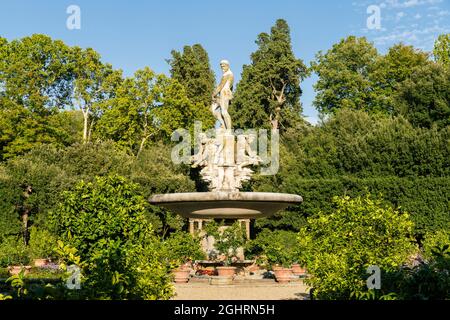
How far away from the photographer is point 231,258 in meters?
17.9

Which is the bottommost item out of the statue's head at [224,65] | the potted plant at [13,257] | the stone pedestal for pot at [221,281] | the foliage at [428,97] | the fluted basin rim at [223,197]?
the stone pedestal for pot at [221,281]

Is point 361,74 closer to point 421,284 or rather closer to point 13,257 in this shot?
point 13,257

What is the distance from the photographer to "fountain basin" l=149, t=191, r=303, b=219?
625 inches

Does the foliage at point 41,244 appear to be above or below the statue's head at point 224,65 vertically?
below

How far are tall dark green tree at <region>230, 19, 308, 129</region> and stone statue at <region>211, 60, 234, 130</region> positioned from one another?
1033 inches

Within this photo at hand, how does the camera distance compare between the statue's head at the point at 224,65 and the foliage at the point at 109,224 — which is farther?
the statue's head at the point at 224,65

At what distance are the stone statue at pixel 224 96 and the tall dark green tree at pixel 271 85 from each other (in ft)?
86.1

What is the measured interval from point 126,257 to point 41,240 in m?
18.6

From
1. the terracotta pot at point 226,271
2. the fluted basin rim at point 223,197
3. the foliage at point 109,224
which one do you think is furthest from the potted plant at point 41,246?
the foliage at point 109,224

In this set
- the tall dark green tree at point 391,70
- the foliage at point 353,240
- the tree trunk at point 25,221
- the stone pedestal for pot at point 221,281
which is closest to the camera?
the foliage at point 353,240

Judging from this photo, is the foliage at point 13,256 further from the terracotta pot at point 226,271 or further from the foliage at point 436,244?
the foliage at point 436,244

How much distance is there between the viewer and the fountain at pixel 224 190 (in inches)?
632
